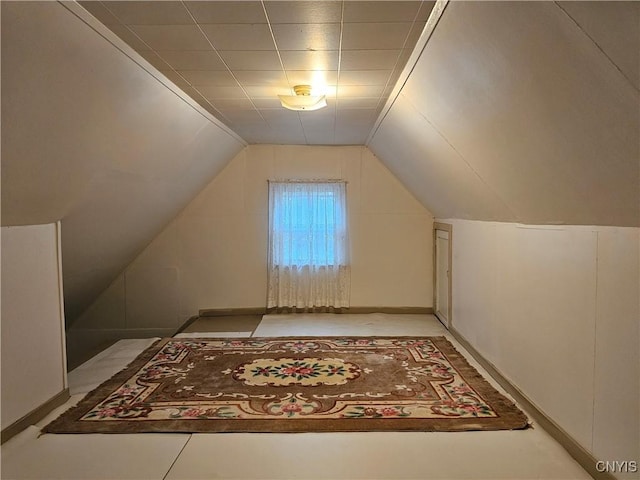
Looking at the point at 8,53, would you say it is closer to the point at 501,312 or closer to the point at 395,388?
the point at 395,388

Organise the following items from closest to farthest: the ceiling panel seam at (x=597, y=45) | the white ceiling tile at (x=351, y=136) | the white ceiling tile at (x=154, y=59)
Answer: the ceiling panel seam at (x=597, y=45) → the white ceiling tile at (x=154, y=59) → the white ceiling tile at (x=351, y=136)

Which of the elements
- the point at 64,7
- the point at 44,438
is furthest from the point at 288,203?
the point at 64,7

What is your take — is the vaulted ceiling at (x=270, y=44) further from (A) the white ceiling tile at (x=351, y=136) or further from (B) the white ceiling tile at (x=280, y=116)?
(A) the white ceiling tile at (x=351, y=136)

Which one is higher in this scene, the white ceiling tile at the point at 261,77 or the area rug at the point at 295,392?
the white ceiling tile at the point at 261,77

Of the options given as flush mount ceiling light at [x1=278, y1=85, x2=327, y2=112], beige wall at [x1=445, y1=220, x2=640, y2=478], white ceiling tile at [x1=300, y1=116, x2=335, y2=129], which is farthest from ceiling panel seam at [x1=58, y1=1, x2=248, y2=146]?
beige wall at [x1=445, y1=220, x2=640, y2=478]

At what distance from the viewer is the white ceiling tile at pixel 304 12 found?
189 centimetres

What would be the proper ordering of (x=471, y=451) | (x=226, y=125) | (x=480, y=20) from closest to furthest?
(x=480, y=20) → (x=471, y=451) → (x=226, y=125)

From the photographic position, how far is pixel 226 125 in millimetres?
4438

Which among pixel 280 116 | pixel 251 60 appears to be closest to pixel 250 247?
pixel 280 116

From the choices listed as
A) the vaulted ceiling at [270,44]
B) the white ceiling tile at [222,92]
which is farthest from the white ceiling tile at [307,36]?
the white ceiling tile at [222,92]

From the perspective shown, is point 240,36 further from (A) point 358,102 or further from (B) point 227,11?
(A) point 358,102

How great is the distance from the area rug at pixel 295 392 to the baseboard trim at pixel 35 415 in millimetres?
122

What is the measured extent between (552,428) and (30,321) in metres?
3.07

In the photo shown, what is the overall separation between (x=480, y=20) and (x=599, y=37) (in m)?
0.50
